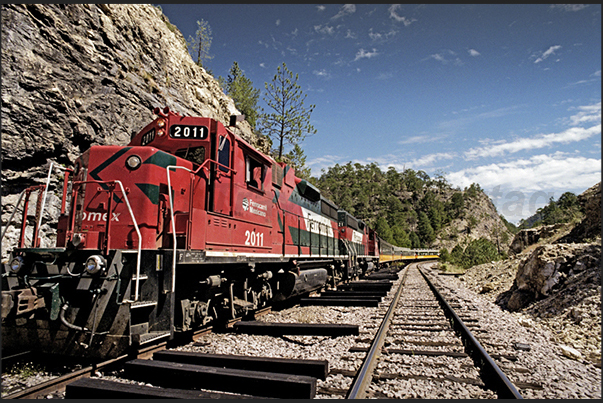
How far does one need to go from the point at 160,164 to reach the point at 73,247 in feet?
5.29

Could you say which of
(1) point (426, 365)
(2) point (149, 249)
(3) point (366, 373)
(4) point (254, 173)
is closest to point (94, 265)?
(2) point (149, 249)

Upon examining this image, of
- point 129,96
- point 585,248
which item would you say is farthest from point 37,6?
point 585,248

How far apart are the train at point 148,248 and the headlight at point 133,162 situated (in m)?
0.02

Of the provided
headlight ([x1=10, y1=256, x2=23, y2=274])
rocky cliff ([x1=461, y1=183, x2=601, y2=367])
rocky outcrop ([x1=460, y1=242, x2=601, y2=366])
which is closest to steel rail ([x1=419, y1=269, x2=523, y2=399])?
rocky cliff ([x1=461, y1=183, x2=601, y2=367])

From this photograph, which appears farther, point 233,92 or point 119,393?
point 233,92

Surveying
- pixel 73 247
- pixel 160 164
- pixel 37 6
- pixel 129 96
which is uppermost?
pixel 37 6

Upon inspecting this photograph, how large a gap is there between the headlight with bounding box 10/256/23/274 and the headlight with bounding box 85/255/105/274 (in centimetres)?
104

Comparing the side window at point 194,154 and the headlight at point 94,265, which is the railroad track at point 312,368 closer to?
the headlight at point 94,265

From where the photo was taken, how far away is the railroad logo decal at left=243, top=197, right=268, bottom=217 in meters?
6.79

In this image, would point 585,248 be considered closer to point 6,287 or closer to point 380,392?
point 380,392

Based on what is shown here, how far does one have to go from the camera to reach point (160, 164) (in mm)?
5238

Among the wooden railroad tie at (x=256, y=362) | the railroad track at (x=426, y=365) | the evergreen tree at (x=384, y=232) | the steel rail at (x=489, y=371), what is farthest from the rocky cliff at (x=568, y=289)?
the evergreen tree at (x=384, y=232)

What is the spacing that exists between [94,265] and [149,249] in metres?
0.66

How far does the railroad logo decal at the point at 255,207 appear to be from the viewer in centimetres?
679
